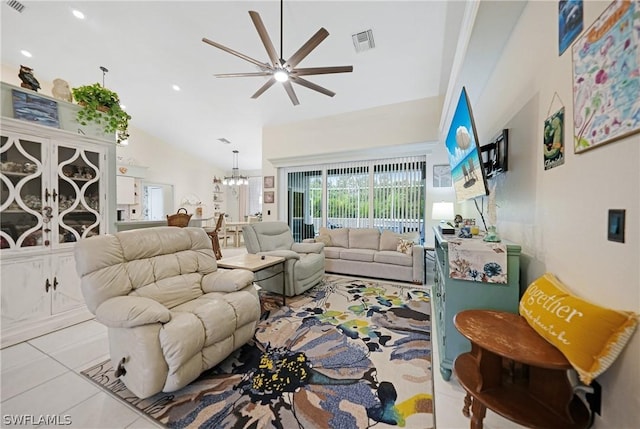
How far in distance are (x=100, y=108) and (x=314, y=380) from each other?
346 cm

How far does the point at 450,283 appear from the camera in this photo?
1.70 meters

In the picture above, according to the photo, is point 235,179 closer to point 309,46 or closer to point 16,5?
point 16,5

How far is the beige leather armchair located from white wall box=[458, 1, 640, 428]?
2369mm

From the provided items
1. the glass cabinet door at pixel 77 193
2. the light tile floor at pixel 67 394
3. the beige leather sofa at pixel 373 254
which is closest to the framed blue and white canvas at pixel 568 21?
the light tile floor at pixel 67 394

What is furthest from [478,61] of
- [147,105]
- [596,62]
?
[147,105]

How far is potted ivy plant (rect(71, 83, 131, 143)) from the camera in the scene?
2.61m

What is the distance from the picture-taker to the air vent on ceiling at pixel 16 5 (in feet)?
10.9

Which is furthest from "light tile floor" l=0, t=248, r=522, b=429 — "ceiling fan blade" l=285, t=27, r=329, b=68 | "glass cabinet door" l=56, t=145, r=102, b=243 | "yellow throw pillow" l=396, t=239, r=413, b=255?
"ceiling fan blade" l=285, t=27, r=329, b=68

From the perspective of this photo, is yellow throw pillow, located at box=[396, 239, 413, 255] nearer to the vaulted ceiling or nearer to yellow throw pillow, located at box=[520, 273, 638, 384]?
the vaulted ceiling

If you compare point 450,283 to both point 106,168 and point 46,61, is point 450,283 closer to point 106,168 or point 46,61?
point 106,168

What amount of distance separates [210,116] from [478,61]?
18.8 feet

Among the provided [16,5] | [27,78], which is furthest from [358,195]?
[16,5]

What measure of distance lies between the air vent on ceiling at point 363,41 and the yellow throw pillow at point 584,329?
339cm

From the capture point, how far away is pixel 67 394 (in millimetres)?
1632
